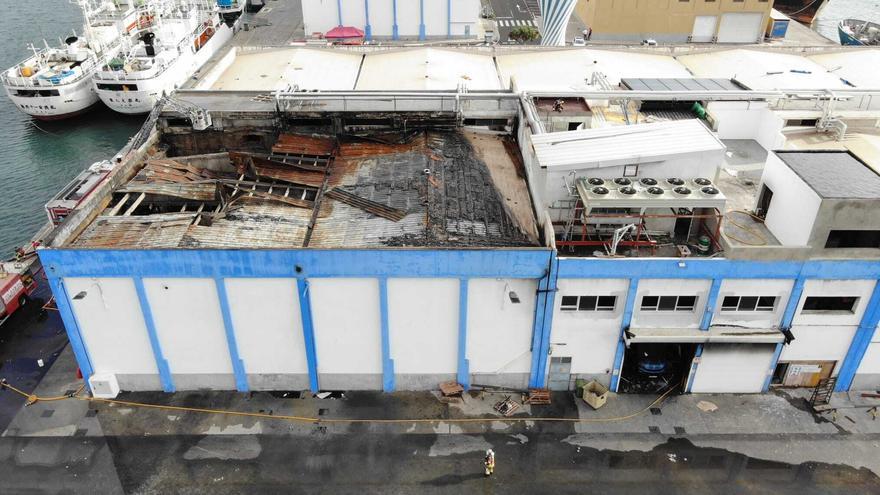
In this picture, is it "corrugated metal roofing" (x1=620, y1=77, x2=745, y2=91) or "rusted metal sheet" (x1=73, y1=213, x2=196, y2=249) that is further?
"corrugated metal roofing" (x1=620, y1=77, x2=745, y2=91)

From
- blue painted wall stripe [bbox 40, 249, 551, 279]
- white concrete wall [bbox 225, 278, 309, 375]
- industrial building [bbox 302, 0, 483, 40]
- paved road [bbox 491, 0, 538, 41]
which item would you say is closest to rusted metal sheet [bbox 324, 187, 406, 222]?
blue painted wall stripe [bbox 40, 249, 551, 279]

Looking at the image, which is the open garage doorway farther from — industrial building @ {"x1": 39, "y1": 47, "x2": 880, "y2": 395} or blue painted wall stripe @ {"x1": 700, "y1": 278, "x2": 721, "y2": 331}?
blue painted wall stripe @ {"x1": 700, "y1": 278, "x2": 721, "y2": 331}

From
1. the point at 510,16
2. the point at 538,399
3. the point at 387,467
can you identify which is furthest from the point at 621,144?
the point at 510,16

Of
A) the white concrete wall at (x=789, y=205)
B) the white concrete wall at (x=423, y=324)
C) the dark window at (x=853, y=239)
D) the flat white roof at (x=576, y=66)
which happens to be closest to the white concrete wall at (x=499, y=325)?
the white concrete wall at (x=423, y=324)

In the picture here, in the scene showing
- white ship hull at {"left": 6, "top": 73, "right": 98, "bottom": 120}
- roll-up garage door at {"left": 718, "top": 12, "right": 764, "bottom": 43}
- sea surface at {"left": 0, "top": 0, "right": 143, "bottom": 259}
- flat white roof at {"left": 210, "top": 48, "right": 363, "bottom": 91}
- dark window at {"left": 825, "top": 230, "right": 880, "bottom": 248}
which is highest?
dark window at {"left": 825, "top": 230, "right": 880, "bottom": 248}

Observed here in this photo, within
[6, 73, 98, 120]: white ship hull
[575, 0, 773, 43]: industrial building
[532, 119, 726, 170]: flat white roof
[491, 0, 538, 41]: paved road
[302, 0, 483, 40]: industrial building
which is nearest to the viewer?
[532, 119, 726, 170]: flat white roof

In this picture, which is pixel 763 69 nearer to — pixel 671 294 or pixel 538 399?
pixel 671 294
